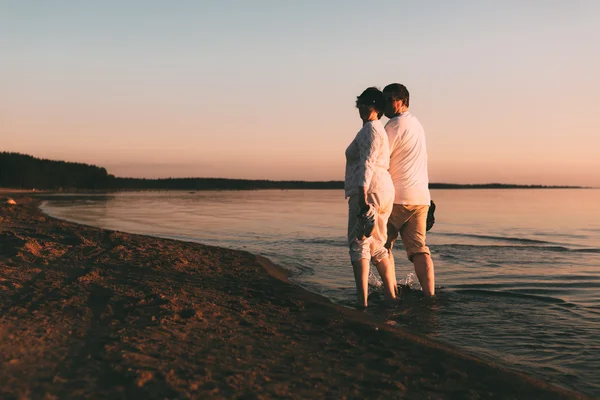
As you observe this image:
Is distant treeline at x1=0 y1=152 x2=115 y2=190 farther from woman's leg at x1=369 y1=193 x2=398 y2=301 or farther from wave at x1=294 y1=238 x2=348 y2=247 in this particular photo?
woman's leg at x1=369 y1=193 x2=398 y2=301

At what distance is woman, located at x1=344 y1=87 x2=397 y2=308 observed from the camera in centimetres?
493

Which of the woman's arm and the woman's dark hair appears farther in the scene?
the woman's dark hair

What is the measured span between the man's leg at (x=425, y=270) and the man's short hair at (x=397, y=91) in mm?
1682

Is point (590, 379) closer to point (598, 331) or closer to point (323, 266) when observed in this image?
point (598, 331)

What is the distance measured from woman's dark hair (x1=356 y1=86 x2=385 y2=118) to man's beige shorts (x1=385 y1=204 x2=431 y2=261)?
108cm

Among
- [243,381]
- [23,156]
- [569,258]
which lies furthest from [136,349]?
[23,156]

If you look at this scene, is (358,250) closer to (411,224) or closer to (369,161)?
(411,224)

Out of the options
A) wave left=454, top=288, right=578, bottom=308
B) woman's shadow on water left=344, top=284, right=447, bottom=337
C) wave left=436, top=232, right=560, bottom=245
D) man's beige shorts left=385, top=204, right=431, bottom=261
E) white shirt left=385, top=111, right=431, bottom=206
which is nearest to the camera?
woman's shadow on water left=344, top=284, right=447, bottom=337

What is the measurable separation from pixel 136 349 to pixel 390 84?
3.57 meters

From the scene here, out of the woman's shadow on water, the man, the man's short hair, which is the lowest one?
the woman's shadow on water

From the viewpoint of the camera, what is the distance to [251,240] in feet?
42.3

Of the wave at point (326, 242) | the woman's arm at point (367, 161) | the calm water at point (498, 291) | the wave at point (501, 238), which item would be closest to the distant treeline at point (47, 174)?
the calm water at point (498, 291)

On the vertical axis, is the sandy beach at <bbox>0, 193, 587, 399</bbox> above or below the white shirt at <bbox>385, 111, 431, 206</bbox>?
below

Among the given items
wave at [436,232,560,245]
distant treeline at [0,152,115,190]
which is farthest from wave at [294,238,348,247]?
distant treeline at [0,152,115,190]
